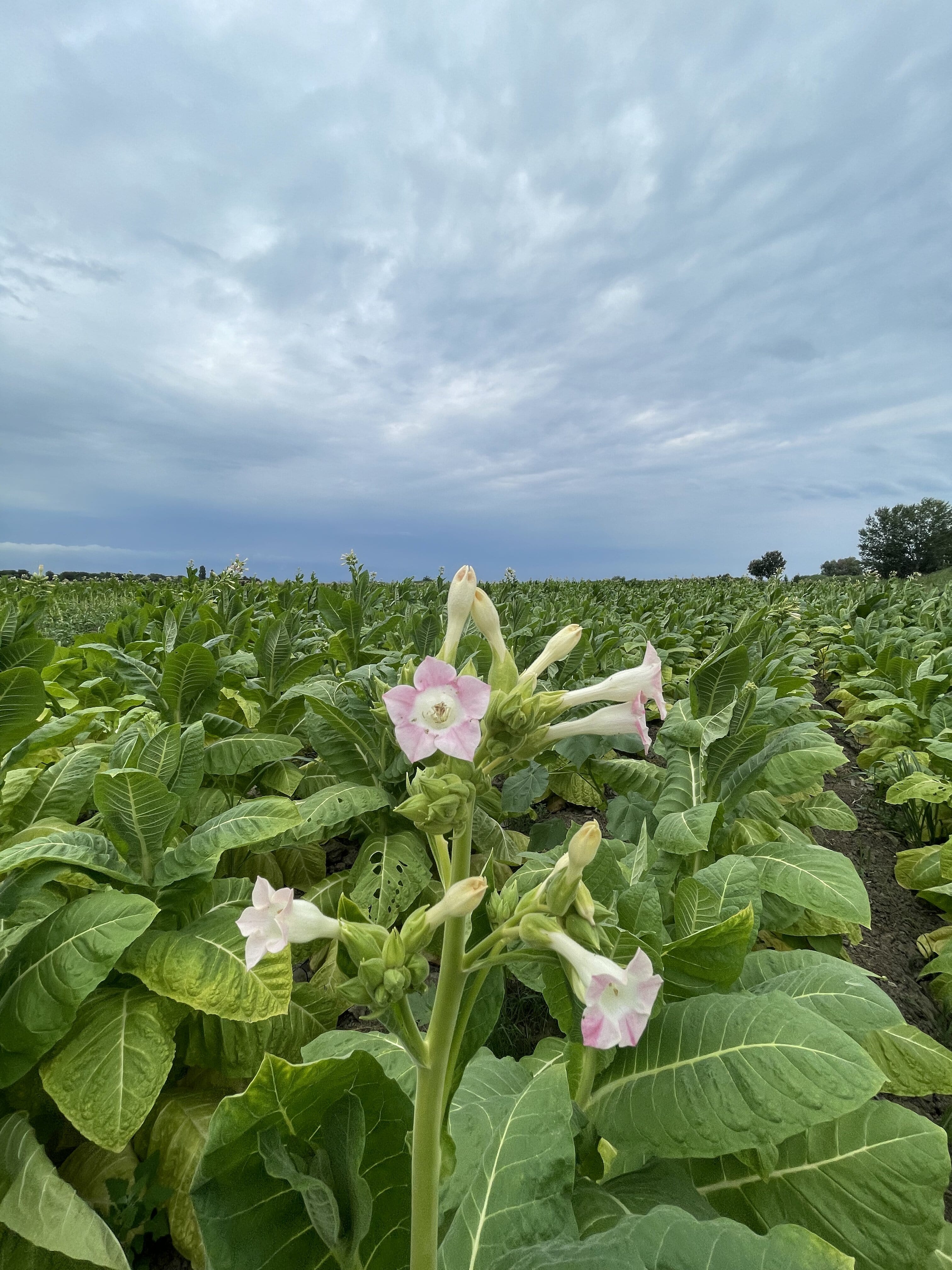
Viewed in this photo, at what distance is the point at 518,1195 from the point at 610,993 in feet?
1.52

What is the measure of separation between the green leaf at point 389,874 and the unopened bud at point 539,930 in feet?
6.02

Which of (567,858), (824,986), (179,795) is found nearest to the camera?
(567,858)

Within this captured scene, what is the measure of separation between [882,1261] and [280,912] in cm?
125

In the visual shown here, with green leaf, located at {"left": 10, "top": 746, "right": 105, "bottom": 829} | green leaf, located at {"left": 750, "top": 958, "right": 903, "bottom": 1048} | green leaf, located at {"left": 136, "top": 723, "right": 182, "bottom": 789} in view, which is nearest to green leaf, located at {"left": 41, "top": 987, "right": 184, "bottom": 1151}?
green leaf, located at {"left": 136, "top": 723, "right": 182, "bottom": 789}

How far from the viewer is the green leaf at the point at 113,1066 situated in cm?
156

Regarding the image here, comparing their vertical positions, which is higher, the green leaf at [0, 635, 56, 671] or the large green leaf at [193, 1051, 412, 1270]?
the green leaf at [0, 635, 56, 671]

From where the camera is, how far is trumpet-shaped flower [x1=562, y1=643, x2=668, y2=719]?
3.97ft

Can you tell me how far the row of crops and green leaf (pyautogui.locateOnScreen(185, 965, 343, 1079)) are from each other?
1cm

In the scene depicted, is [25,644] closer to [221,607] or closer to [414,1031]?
[414,1031]

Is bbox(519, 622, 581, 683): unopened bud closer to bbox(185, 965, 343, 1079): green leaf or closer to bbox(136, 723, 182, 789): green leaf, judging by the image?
bbox(185, 965, 343, 1079): green leaf

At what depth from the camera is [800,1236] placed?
0.90 metres

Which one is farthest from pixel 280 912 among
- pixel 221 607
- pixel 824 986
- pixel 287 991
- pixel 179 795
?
pixel 221 607

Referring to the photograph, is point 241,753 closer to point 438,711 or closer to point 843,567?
point 438,711

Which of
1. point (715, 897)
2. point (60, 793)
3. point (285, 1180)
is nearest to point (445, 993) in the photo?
point (285, 1180)
